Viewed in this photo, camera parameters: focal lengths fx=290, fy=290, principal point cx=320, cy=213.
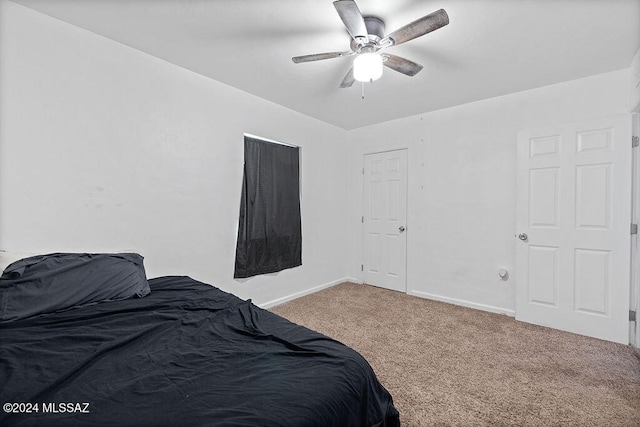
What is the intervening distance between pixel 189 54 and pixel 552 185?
12.0 feet

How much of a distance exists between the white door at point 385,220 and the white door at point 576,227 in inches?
55.3

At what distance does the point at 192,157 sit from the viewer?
2801 mm

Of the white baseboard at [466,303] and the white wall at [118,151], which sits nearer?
the white wall at [118,151]

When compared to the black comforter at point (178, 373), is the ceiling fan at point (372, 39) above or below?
above

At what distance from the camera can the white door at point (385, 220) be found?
13.7 feet

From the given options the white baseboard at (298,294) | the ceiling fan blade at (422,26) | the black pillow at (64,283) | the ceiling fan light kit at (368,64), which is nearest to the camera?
the black pillow at (64,283)

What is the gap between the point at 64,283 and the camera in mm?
1632

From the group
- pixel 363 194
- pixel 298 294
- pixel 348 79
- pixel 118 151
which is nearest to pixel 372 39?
pixel 348 79

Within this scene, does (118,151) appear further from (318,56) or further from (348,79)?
(348,79)

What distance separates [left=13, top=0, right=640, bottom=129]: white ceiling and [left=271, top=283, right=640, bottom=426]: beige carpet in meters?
2.49

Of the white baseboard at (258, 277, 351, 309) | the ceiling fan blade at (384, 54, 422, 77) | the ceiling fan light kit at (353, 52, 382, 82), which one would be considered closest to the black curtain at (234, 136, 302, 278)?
the white baseboard at (258, 277, 351, 309)

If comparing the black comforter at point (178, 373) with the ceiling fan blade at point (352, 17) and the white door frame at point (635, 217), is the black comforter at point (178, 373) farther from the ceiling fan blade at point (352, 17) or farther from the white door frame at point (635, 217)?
the white door frame at point (635, 217)

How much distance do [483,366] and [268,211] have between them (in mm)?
2559

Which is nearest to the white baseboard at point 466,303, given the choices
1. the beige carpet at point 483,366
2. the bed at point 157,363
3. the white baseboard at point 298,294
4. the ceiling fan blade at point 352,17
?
the beige carpet at point 483,366
